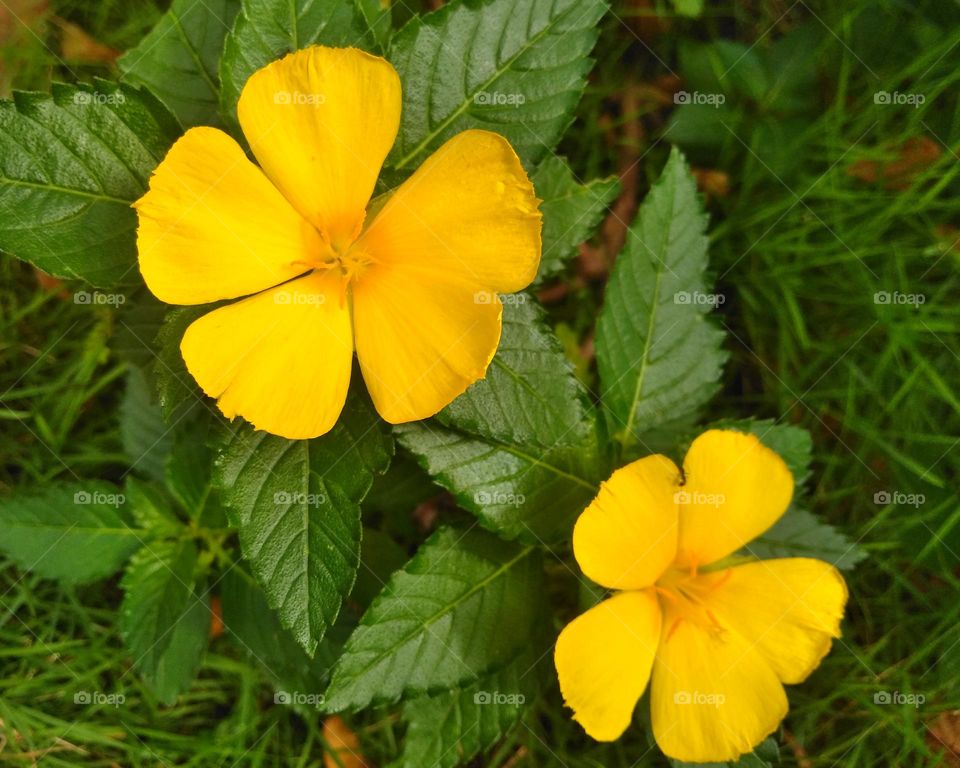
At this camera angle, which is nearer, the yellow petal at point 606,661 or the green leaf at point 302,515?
the green leaf at point 302,515

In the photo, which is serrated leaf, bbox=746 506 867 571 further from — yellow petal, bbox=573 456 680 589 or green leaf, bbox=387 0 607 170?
green leaf, bbox=387 0 607 170

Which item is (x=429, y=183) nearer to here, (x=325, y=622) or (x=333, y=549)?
(x=333, y=549)

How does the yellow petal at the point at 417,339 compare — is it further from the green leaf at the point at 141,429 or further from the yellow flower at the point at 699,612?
the green leaf at the point at 141,429

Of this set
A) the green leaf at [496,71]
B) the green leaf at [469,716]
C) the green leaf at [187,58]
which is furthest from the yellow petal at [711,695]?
the green leaf at [187,58]

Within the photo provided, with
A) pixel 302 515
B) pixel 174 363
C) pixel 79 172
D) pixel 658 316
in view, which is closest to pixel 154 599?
pixel 302 515

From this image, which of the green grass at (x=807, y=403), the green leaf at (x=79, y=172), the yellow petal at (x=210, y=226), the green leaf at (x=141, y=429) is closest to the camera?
the yellow petal at (x=210, y=226)

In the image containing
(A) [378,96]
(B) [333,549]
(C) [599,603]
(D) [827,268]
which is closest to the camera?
(A) [378,96]

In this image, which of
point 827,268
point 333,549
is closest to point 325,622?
point 333,549

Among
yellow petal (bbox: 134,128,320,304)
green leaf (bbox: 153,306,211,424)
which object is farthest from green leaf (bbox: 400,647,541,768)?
yellow petal (bbox: 134,128,320,304)
